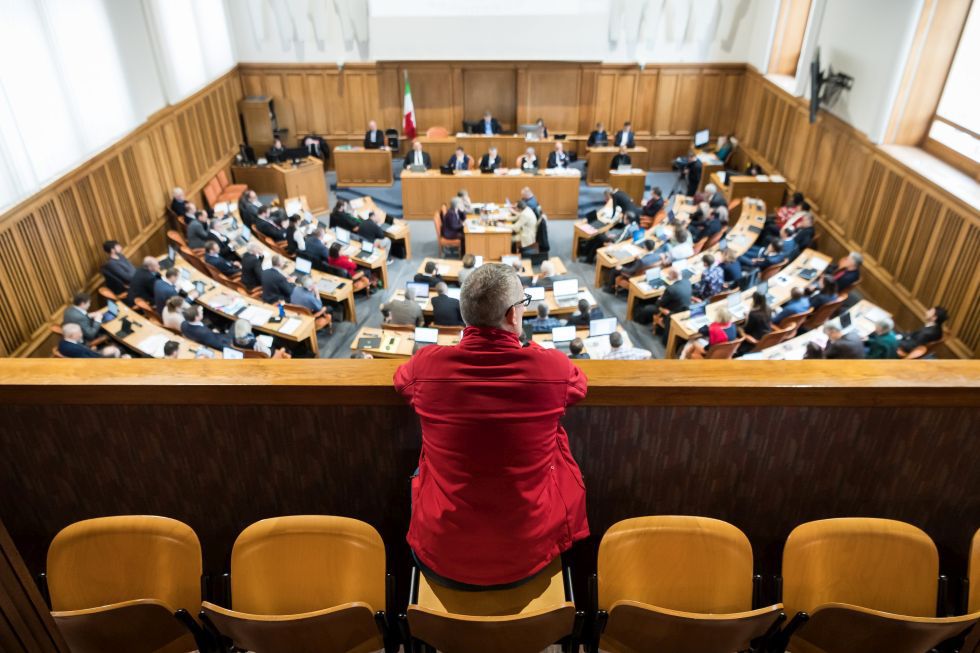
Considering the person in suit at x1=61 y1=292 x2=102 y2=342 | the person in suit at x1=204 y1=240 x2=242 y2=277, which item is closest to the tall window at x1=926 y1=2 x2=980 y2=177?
the person in suit at x1=204 y1=240 x2=242 y2=277

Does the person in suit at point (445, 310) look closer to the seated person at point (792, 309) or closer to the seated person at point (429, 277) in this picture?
the seated person at point (429, 277)

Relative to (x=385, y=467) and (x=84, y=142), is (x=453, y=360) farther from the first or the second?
(x=84, y=142)

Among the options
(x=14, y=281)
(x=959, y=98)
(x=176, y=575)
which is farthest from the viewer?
(x=959, y=98)

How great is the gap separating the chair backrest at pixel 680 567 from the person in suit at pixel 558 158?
37.0 ft

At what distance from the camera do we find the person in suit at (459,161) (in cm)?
1232

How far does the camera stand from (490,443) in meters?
1.80

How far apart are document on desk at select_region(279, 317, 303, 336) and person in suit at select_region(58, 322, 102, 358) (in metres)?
1.80

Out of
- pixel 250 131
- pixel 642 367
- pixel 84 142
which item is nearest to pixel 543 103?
pixel 250 131

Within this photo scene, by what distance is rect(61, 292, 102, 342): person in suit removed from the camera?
6.78 metres

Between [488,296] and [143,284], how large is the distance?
23.8ft

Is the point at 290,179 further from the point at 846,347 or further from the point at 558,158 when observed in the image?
the point at 846,347

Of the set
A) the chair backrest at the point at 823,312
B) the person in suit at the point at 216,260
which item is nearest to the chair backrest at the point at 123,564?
the chair backrest at the point at 823,312

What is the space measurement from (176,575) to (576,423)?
1.40 meters

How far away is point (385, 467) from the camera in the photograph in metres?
2.36
